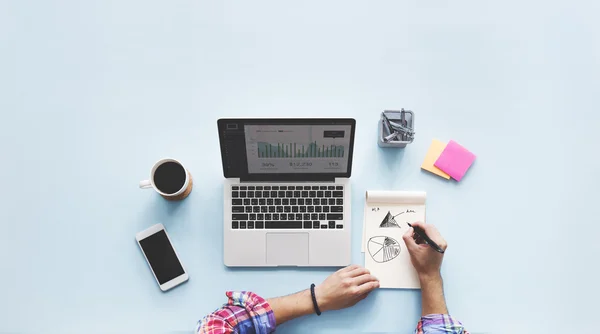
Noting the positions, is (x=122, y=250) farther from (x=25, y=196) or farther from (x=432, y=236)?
(x=432, y=236)

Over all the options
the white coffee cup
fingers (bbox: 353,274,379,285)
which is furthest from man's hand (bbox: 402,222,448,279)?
the white coffee cup

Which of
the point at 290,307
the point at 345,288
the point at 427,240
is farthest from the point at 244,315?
the point at 427,240

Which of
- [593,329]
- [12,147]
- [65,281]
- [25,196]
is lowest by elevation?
[593,329]

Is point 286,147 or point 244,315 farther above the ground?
point 286,147

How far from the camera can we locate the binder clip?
1.06 m

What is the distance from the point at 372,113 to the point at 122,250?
718mm

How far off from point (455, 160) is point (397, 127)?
184 millimetres

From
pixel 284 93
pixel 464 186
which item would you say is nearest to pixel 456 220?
pixel 464 186

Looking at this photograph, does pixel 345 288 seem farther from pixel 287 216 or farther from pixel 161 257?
pixel 161 257

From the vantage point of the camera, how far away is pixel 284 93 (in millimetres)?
1144

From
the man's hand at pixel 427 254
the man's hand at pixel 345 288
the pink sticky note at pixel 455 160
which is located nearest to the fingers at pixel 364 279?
the man's hand at pixel 345 288

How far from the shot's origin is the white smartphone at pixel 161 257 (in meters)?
1.09

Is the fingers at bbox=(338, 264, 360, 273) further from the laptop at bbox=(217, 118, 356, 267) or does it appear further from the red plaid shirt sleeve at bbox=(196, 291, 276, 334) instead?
the red plaid shirt sleeve at bbox=(196, 291, 276, 334)

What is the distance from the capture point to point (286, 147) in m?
1.03
